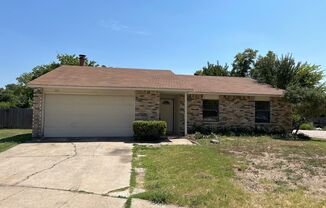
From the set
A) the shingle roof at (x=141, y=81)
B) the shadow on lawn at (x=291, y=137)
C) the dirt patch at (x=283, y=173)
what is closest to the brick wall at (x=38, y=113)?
the shingle roof at (x=141, y=81)

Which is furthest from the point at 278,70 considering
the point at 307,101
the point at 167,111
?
the point at 167,111

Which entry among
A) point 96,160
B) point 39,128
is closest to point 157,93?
point 39,128

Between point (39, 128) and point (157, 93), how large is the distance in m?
6.06

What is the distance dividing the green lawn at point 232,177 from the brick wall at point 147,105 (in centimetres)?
447

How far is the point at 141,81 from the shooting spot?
17.2 m

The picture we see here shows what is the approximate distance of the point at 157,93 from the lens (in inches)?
651

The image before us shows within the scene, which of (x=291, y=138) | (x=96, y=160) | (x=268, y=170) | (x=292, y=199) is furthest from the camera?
(x=291, y=138)

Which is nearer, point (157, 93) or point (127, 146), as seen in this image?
point (127, 146)

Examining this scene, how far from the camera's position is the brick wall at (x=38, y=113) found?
1532cm

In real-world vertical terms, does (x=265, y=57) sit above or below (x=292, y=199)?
above

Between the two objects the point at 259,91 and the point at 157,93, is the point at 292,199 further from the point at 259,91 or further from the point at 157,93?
the point at 259,91

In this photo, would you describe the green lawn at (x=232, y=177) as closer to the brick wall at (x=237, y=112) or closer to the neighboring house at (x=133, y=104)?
the neighboring house at (x=133, y=104)

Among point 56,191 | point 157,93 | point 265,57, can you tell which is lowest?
point 56,191

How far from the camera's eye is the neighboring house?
15.7 metres
